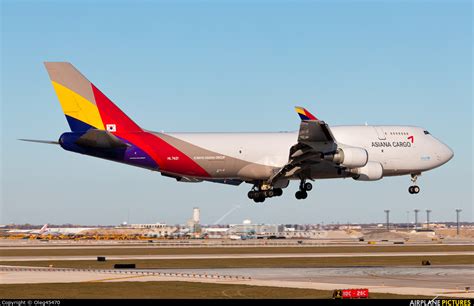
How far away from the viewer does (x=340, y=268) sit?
165 ft

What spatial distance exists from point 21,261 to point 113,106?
15737 millimetres

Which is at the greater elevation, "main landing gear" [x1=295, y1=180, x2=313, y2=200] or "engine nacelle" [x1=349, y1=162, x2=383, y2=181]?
"engine nacelle" [x1=349, y1=162, x2=383, y2=181]

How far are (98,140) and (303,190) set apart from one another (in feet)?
64.4

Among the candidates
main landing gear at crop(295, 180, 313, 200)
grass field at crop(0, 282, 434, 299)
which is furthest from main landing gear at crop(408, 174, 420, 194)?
grass field at crop(0, 282, 434, 299)

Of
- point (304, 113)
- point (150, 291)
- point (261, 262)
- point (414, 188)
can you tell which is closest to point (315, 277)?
point (150, 291)

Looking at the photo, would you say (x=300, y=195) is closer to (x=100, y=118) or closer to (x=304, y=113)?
(x=304, y=113)

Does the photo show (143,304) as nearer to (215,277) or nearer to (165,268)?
(215,277)

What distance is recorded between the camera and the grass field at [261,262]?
5316 centimetres

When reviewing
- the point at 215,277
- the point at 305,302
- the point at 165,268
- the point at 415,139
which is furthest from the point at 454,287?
the point at 415,139

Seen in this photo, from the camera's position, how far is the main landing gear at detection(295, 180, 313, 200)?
7194 cm

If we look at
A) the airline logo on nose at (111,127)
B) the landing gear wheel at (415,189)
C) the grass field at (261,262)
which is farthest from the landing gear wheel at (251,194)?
the landing gear wheel at (415,189)

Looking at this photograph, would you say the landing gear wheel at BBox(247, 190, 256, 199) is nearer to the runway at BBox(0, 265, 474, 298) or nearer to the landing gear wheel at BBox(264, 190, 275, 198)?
the landing gear wheel at BBox(264, 190, 275, 198)

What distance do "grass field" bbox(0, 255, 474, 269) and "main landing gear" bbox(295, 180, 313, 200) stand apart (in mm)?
11326

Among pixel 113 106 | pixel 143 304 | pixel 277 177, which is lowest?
pixel 143 304
